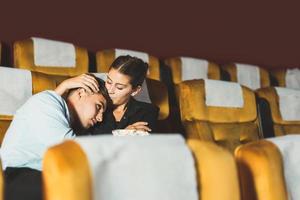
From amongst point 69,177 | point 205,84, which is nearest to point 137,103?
point 205,84

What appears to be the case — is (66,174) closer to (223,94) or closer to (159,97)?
(159,97)

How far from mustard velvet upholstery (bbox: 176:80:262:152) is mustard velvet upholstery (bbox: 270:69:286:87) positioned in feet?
2.63

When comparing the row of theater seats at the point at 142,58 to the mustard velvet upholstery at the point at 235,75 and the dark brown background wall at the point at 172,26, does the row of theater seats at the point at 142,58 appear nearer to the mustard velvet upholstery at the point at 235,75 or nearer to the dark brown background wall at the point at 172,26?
the mustard velvet upholstery at the point at 235,75

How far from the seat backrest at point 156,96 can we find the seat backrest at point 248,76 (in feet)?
2.56

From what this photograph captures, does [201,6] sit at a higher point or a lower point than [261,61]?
higher

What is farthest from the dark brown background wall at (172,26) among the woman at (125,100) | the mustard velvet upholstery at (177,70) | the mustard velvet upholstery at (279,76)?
the woman at (125,100)

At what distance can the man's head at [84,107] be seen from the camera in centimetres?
108

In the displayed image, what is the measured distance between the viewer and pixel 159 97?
1428 mm

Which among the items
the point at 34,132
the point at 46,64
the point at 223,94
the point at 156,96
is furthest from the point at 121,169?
the point at 46,64

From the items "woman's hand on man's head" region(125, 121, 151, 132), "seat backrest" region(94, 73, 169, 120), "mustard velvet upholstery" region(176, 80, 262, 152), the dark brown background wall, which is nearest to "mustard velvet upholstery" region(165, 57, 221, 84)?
the dark brown background wall

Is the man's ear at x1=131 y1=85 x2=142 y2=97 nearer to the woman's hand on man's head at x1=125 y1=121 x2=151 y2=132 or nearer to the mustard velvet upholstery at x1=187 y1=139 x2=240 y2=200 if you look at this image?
the woman's hand on man's head at x1=125 y1=121 x2=151 y2=132

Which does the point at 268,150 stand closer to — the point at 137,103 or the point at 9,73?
the point at 137,103

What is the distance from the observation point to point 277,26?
2.50 metres

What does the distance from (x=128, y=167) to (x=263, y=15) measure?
2115 millimetres
